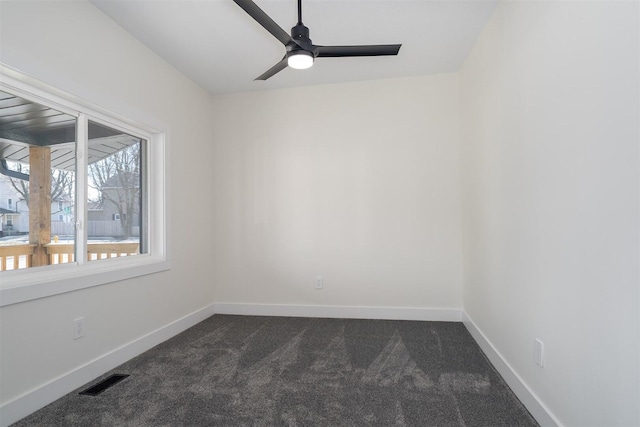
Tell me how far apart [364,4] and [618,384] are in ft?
8.30

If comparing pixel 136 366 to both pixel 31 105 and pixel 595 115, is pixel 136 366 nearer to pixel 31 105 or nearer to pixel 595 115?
pixel 31 105

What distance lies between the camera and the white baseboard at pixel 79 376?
172 cm

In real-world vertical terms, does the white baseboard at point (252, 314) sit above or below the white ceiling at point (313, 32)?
below

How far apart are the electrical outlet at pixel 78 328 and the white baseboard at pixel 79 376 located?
209mm

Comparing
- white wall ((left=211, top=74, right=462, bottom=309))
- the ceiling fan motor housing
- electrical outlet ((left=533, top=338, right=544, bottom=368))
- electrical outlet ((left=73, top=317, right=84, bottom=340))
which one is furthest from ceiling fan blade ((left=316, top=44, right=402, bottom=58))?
electrical outlet ((left=73, top=317, right=84, bottom=340))

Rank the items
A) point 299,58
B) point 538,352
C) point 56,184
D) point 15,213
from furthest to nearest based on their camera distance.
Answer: point 56,184, point 299,58, point 15,213, point 538,352

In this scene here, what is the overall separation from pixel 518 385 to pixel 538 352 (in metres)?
0.34

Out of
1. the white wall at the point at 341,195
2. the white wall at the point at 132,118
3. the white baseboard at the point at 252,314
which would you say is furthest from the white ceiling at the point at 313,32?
the white baseboard at the point at 252,314

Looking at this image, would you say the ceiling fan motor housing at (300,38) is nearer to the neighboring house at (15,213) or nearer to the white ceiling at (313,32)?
the white ceiling at (313,32)

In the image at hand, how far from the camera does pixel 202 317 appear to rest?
3523 mm

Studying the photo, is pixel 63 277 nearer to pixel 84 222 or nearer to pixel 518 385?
pixel 84 222

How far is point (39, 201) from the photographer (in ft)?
6.73

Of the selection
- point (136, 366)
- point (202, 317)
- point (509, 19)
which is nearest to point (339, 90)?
point (509, 19)

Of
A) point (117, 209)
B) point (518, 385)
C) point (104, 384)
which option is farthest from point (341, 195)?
point (104, 384)
